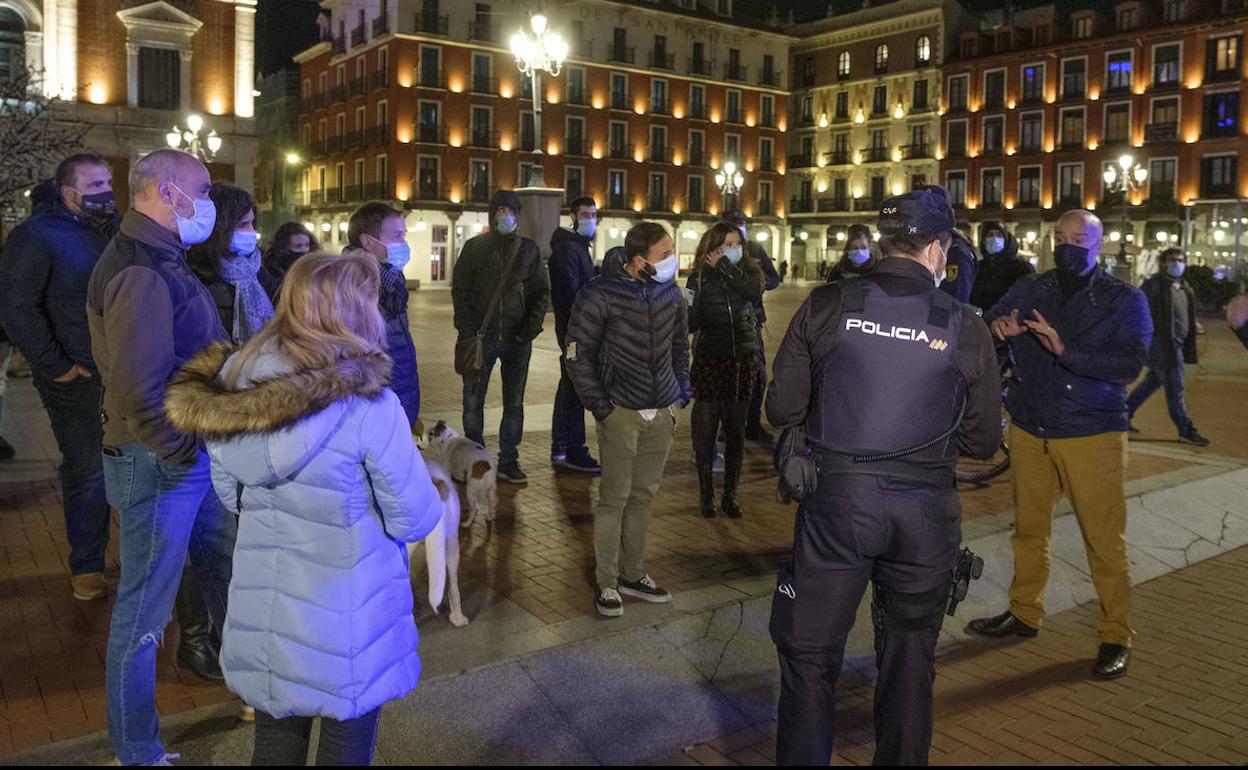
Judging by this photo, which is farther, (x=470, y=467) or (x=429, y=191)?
(x=429, y=191)

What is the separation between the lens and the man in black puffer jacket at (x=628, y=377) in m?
5.34

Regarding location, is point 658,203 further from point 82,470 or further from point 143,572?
point 143,572

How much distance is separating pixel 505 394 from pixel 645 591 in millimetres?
3146

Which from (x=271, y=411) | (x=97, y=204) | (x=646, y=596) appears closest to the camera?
(x=271, y=411)

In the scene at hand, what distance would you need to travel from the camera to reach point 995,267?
32.6ft

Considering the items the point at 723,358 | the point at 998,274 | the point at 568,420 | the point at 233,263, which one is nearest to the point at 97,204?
the point at 233,263

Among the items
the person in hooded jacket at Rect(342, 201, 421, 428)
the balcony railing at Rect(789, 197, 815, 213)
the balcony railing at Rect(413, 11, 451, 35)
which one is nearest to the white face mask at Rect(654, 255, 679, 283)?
the person in hooded jacket at Rect(342, 201, 421, 428)

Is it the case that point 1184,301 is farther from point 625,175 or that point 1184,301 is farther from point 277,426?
point 625,175

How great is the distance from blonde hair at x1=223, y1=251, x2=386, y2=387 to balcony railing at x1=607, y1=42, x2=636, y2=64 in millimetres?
59777

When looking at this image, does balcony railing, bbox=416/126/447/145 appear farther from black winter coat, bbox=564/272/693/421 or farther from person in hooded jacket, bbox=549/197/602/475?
black winter coat, bbox=564/272/693/421

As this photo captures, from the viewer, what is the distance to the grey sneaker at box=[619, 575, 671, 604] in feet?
17.9

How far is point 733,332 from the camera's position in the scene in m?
7.27

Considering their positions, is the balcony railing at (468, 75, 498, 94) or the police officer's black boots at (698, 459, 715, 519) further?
the balcony railing at (468, 75, 498, 94)

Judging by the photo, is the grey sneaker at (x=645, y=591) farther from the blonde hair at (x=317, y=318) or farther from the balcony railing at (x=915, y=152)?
the balcony railing at (x=915, y=152)
